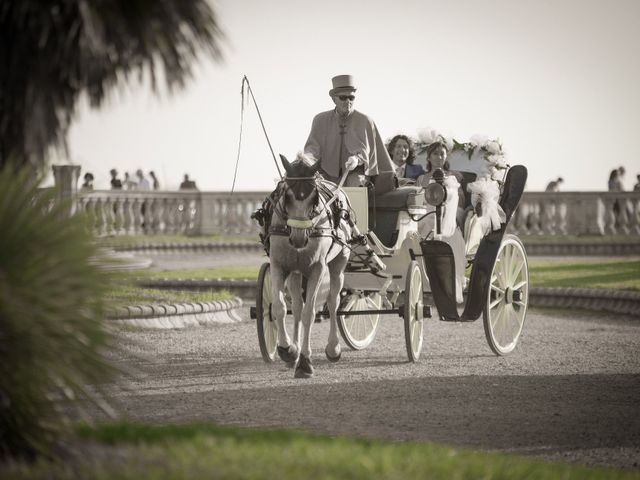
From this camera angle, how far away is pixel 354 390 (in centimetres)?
959

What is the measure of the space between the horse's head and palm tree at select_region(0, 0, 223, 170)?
4352mm

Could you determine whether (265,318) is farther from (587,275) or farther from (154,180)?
(154,180)

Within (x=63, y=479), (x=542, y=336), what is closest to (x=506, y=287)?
(x=542, y=336)

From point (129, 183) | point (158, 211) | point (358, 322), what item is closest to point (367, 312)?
point (358, 322)

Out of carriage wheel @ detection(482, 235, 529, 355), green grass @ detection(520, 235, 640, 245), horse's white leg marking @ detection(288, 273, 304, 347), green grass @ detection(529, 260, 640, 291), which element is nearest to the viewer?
horse's white leg marking @ detection(288, 273, 304, 347)

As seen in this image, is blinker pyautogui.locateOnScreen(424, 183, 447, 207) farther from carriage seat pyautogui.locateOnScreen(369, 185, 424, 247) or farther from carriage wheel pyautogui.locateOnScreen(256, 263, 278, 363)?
carriage wheel pyautogui.locateOnScreen(256, 263, 278, 363)

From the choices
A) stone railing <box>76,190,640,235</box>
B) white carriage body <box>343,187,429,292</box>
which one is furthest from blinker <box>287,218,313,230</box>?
stone railing <box>76,190,640,235</box>

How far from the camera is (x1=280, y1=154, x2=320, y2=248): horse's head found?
9.98m

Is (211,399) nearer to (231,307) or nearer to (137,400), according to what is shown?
(137,400)

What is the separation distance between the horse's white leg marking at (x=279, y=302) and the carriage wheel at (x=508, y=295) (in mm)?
2645

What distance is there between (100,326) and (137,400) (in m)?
3.66

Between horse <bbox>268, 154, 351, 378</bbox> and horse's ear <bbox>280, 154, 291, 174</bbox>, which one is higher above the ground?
horse's ear <bbox>280, 154, 291, 174</bbox>

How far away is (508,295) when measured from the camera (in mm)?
12383

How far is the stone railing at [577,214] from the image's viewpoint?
33625 mm
